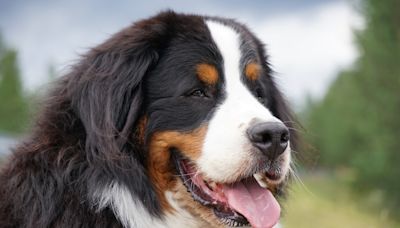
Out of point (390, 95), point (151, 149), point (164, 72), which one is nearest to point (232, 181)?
point (151, 149)

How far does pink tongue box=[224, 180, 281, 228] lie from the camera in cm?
400

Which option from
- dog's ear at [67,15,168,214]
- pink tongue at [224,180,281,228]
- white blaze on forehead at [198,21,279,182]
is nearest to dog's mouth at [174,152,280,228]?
pink tongue at [224,180,281,228]

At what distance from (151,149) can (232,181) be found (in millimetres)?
546

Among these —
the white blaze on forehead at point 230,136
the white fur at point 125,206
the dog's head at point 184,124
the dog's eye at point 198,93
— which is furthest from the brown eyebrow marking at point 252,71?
the white fur at point 125,206

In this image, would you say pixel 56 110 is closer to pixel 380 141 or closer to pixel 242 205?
pixel 242 205

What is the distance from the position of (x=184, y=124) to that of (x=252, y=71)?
2.16 feet

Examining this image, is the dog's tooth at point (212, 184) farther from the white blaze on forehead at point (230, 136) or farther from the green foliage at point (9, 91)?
the green foliage at point (9, 91)

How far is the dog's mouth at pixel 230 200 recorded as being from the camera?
13.1 feet

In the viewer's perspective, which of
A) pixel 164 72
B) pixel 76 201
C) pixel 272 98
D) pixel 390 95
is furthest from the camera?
pixel 390 95

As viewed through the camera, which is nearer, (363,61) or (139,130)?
(139,130)

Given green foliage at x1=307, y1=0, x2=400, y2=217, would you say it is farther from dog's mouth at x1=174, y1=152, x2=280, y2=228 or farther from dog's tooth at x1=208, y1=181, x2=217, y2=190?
dog's tooth at x1=208, y1=181, x2=217, y2=190

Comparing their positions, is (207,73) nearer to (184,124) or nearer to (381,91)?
(184,124)

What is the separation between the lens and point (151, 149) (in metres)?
4.04

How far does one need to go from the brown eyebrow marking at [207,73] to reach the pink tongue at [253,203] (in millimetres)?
681
